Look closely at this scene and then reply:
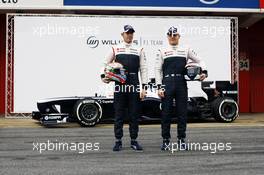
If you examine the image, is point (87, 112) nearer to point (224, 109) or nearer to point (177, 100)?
point (224, 109)

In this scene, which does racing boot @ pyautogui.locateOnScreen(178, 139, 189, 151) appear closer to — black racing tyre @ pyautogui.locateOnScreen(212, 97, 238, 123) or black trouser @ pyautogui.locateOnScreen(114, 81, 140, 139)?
black trouser @ pyautogui.locateOnScreen(114, 81, 140, 139)

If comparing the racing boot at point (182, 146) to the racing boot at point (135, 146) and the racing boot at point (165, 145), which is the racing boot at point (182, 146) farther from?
the racing boot at point (135, 146)

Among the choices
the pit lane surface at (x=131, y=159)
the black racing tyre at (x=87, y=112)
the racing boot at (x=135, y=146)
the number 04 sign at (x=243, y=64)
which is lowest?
the pit lane surface at (x=131, y=159)

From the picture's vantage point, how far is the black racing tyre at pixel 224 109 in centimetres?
1327

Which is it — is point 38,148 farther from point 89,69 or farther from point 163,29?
point 163,29

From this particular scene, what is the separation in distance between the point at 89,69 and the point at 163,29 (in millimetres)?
2423

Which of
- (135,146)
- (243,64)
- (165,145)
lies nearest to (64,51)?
(135,146)

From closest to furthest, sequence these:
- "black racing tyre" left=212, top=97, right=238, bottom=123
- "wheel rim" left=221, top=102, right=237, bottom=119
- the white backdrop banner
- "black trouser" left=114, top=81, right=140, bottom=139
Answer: "black trouser" left=114, top=81, right=140, bottom=139 → "black racing tyre" left=212, top=97, right=238, bottom=123 → "wheel rim" left=221, top=102, right=237, bottom=119 → the white backdrop banner

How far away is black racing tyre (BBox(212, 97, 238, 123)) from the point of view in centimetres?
1327

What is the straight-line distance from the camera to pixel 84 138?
931cm

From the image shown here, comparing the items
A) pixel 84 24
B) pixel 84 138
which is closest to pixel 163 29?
pixel 84 24

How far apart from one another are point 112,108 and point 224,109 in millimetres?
3057

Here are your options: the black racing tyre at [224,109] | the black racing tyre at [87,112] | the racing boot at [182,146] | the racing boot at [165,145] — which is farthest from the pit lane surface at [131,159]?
the black racing tyre at [224,109]

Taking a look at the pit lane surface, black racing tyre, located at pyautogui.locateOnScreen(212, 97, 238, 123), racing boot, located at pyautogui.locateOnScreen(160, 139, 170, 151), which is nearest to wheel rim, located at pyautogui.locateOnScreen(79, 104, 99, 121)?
the pit lane surface
